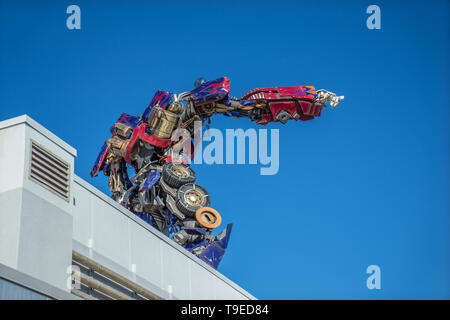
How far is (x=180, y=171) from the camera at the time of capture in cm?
2319

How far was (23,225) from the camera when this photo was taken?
1180cm

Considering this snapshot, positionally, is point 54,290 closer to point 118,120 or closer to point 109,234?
point 109,234

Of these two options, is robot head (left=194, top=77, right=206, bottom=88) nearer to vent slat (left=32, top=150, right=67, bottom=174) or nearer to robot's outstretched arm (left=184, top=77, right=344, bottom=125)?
robot's outstretched arm (left=184, top=77, right=344, bottom=125)

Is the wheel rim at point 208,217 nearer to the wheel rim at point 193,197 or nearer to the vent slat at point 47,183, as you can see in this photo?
the wheel rim at point 193,197

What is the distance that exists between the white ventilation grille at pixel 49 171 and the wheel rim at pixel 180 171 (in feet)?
30.9

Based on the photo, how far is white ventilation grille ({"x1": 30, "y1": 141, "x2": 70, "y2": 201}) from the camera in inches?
500

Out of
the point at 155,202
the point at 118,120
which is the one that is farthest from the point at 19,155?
the point at 118,120

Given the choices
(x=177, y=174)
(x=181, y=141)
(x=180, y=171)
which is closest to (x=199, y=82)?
(x=181, y=141)

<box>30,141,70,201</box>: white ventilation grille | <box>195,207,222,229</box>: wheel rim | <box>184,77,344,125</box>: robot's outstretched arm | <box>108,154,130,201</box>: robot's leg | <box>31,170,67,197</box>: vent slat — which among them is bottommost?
<box>31,170,67,197</box>: vent slat

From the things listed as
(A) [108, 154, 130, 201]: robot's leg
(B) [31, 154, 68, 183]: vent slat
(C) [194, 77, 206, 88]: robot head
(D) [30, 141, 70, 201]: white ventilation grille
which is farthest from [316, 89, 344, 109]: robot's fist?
(B) [31, 154, 68, 183]: vent slat

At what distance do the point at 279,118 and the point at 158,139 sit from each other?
3.46m

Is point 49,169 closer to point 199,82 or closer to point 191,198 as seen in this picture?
point 191,198

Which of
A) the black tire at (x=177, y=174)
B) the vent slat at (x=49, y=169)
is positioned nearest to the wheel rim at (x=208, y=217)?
the black tire at (x=177, y=174)

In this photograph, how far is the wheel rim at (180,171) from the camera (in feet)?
75.5
